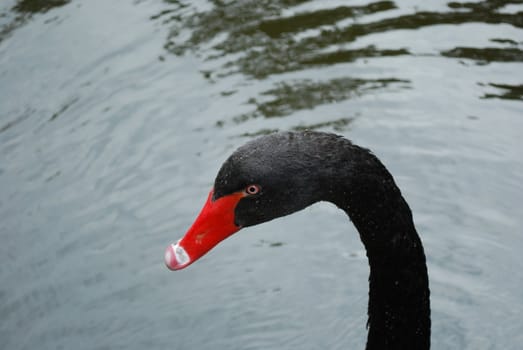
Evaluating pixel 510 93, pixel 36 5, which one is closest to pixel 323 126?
pixel 510 93

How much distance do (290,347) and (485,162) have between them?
5.53 ft

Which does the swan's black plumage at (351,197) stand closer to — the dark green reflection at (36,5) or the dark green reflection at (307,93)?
the dark green reflection at (307,93)

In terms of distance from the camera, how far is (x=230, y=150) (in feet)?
16.1

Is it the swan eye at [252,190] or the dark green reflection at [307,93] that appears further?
the dark green reflection at [307,93]

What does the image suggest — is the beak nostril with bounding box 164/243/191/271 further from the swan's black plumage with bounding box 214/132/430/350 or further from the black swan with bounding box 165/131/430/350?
the swan's black plumage with bounding box 214/132/430/350

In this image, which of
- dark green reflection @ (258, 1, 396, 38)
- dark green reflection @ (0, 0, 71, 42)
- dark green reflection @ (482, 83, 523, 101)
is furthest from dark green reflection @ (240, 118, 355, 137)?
dark green reflection @ (0, 0, 71, 42)

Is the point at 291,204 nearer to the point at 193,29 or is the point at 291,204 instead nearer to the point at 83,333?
the point at 83,333

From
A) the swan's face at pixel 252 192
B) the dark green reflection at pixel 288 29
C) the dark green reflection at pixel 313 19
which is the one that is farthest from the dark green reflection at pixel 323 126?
the swan's face at pixel 252 192

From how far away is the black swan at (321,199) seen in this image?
2.57 m

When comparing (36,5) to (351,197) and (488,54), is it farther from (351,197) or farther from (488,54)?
(351,197)

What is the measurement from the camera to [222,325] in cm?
388

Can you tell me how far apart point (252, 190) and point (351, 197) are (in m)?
0.35

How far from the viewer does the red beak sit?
8.79ft

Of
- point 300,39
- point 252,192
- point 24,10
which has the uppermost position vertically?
point 252,192
